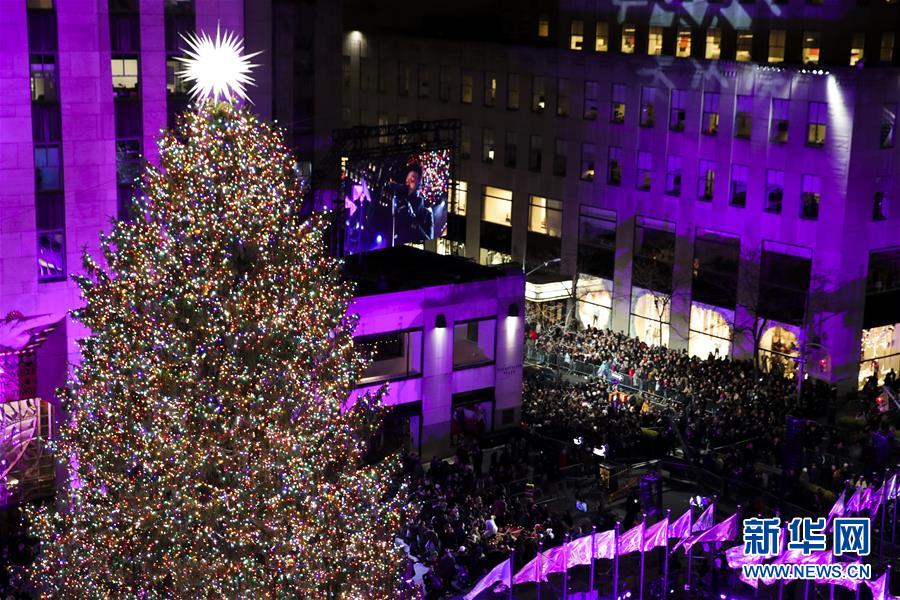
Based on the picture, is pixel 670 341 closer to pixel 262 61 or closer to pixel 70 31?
pixel 262 61

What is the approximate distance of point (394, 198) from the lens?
5197 cm

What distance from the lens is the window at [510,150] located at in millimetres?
74000

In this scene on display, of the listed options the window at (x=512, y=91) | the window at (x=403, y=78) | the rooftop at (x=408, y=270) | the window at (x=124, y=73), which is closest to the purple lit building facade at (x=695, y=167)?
the window at (x=512, y=91)

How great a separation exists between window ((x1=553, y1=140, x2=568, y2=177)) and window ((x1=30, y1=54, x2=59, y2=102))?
3726 cm

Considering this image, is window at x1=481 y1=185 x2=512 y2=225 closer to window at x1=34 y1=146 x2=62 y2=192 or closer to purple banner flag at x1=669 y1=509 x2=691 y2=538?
window at x1=34 y1=146 x2=62 y2=192

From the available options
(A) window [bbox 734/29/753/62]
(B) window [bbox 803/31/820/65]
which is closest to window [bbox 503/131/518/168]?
(A) window [bbox 734/29/753/62]

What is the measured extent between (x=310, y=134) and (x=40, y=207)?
59.5 feet

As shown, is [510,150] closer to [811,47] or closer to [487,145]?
[487,145]

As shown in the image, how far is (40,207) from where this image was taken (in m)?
39.6

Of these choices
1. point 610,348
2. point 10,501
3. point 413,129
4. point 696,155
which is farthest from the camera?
point 696,155

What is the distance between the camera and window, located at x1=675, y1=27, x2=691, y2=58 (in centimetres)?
6731

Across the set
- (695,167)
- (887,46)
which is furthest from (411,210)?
(887,46)

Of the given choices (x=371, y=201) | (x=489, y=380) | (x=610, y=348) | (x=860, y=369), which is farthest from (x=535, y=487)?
(x=860, y=369)

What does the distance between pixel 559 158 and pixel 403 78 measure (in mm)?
15695
